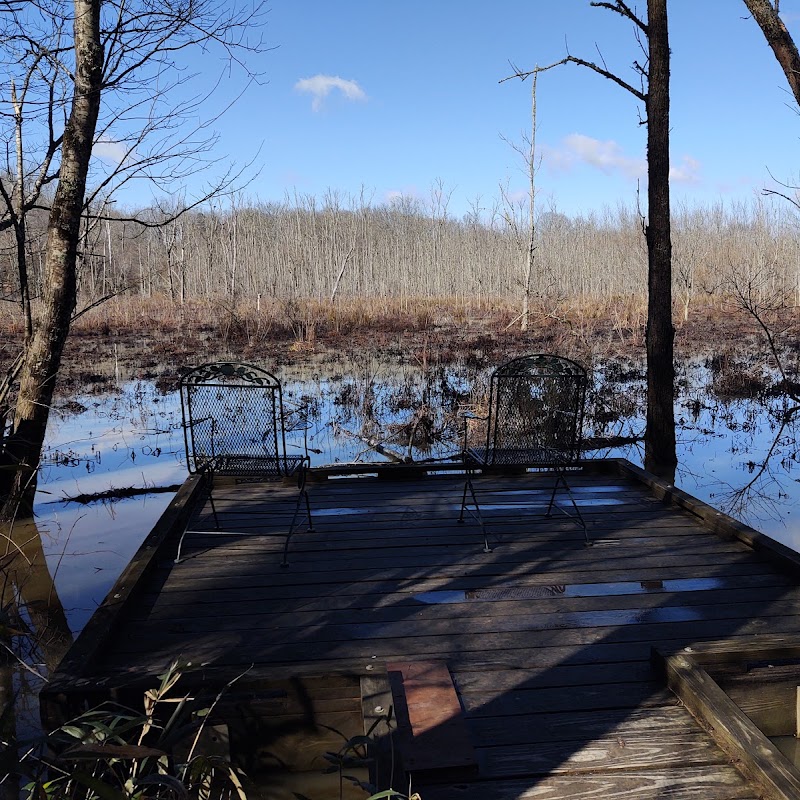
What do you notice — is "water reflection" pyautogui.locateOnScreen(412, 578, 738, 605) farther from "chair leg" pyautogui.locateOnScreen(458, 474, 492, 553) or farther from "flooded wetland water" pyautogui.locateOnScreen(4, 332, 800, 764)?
"chair leg" pyautogui.locateOnScreen(458, 474, 492, 553)

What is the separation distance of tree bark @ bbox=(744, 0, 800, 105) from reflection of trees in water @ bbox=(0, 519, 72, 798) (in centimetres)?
674

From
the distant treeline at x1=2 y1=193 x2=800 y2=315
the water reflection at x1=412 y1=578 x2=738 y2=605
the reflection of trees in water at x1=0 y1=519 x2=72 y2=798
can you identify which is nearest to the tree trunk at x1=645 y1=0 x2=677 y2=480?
the water reflection at x1=412 y1=578 x2=738 y2=605

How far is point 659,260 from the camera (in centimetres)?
750

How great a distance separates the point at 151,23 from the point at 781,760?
688 cm

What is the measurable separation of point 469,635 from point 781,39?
5.96 meters

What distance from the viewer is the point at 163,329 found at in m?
22.9

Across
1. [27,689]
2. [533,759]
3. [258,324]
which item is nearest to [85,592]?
[27,689]

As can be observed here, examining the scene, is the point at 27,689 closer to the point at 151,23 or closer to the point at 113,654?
the point at 113,654

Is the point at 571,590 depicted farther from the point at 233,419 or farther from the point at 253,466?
the point at 233,419

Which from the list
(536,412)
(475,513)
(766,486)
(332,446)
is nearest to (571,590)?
(475,513)

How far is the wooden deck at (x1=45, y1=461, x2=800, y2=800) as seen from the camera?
7.51 ft

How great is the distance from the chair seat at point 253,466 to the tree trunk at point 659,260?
4534 mm

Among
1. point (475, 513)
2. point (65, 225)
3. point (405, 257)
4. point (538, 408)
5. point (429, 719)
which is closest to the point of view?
point (429, 719)

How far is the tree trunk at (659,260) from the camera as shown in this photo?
7.46 m
